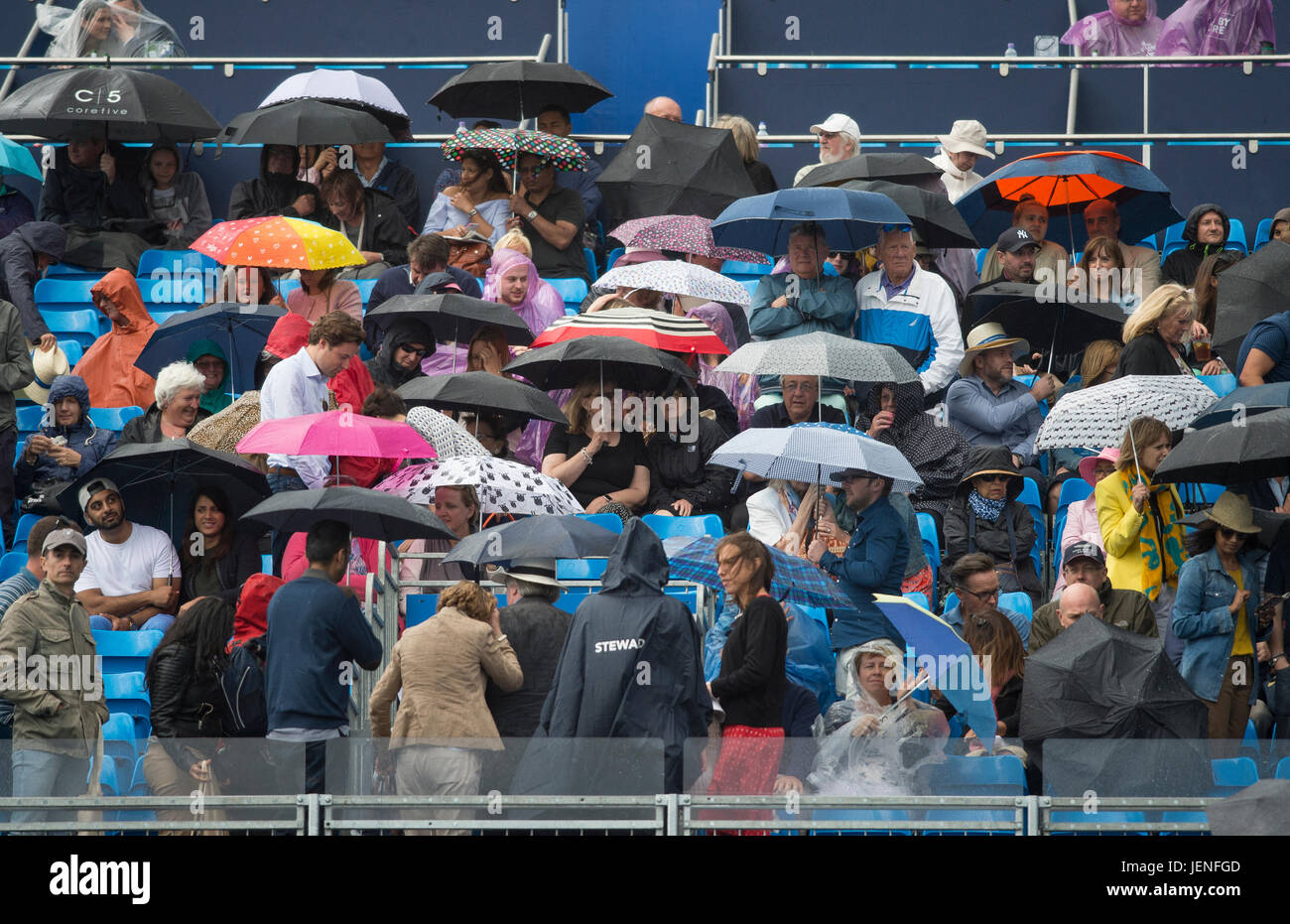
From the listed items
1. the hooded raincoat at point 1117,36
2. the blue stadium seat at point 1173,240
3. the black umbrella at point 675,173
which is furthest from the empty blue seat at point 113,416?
the hooded raincoat at point 1117,36

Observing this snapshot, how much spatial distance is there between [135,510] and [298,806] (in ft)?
12.0

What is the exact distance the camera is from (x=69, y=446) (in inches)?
481

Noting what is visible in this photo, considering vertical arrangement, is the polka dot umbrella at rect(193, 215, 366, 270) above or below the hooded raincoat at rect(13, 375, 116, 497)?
above

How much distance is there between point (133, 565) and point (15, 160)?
4936 mm

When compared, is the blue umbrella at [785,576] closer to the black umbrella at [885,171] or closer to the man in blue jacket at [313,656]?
the man in blue jacket at [313,656]

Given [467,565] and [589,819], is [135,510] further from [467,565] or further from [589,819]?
[589,819]

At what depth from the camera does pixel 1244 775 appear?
25.5ft

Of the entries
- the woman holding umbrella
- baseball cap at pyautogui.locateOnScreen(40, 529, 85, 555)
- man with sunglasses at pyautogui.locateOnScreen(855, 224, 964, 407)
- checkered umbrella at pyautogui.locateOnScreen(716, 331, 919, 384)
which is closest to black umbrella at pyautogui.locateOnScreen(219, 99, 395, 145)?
man with sunglasses at pyautogui.locateOnScreen(855, 224, 964, 407)

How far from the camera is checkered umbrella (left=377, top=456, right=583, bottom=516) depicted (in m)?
10.3

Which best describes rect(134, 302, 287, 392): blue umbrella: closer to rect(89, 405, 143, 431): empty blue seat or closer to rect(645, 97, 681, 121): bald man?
rect(89, 405, 143, 431): empty blue seat

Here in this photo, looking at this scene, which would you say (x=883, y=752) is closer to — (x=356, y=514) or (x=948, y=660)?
(x=948, y=660)

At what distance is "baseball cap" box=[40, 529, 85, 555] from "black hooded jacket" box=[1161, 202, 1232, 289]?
329 inches

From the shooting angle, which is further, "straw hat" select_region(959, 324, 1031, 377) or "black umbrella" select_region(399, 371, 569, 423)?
"straw hat" select_region(959, 324, 1031, 377)
